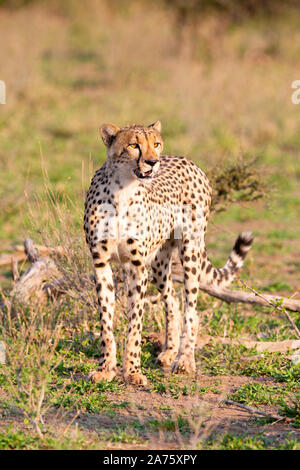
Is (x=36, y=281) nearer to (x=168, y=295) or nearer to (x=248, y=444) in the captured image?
(x=168, y=295)

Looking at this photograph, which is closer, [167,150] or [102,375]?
[102,375]

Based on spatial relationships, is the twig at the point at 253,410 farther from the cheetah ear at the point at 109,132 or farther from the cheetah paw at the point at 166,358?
the cheetah ear at the point at 109,132

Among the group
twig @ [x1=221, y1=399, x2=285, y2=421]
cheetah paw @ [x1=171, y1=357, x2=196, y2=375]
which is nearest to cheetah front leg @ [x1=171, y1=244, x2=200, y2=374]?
cheetah paw @ [x1=171, y1=357, x2=196, y2=375]

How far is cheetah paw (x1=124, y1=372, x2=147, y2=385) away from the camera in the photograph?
358 cm

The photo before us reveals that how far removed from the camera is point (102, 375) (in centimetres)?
359

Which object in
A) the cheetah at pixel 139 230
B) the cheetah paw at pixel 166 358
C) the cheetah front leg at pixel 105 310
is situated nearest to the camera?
the cheetah at pixel 139 230

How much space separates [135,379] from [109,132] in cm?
121

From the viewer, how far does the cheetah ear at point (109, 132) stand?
11.8ft

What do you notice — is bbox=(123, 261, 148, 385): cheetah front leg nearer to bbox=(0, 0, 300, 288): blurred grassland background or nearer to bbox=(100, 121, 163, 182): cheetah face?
bbox=(100, 121, 163, 182): cheetah face

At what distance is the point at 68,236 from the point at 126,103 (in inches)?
240

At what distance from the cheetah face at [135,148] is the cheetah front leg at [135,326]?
0.50 metres

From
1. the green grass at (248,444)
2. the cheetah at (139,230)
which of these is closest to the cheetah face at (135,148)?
the cheetah at (139,230)

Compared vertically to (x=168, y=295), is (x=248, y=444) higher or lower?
lower

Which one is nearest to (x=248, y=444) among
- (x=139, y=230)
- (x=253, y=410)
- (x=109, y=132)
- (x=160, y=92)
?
(x=253, y=410)
